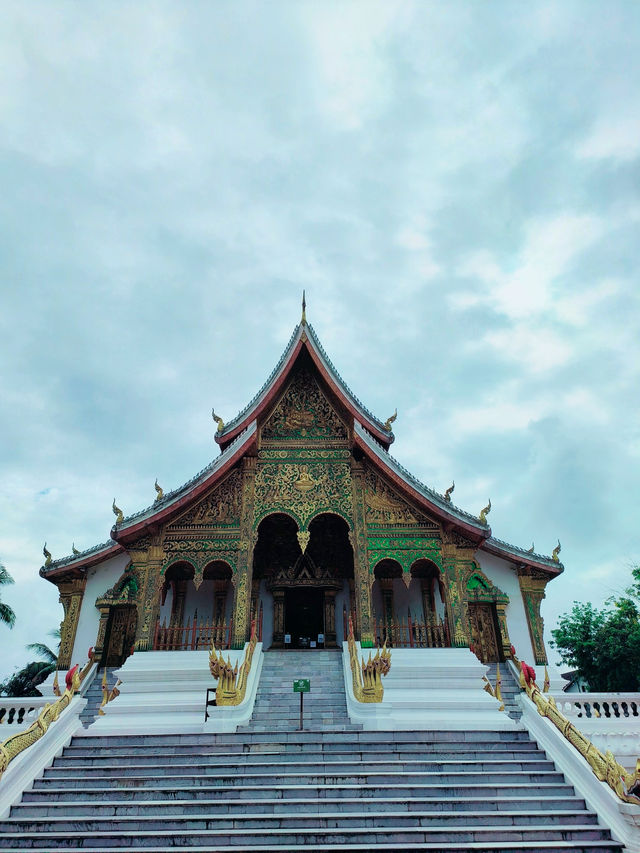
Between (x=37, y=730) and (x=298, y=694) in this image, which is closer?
(x=37, y=730)

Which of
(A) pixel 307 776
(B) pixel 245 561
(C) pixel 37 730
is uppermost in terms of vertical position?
(B) pixel 245 561

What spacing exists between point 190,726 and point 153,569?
13.3 ft

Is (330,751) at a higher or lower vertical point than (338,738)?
lower

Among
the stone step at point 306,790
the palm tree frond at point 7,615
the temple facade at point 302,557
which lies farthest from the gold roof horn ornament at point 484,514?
the palm tree frond at point 7,615

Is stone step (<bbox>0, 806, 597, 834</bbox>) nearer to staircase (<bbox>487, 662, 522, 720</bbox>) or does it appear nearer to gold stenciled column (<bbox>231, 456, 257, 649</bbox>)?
staircase (<bbox>487, 662, 522, 720</bbox>)

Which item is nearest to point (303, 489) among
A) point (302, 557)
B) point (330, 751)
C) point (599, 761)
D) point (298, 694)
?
point (302, 557)

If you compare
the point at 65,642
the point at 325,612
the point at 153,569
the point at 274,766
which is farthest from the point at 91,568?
the point at 274,766

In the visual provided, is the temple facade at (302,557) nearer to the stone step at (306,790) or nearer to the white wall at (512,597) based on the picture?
the white wall at (512,597)

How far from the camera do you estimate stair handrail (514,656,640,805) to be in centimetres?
595

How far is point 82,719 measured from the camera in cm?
923

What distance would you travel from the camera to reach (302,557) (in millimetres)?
14555

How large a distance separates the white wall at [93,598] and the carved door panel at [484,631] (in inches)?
366

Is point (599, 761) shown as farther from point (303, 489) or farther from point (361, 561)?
point (303, 489)

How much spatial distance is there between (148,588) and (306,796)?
6324 millimetres
